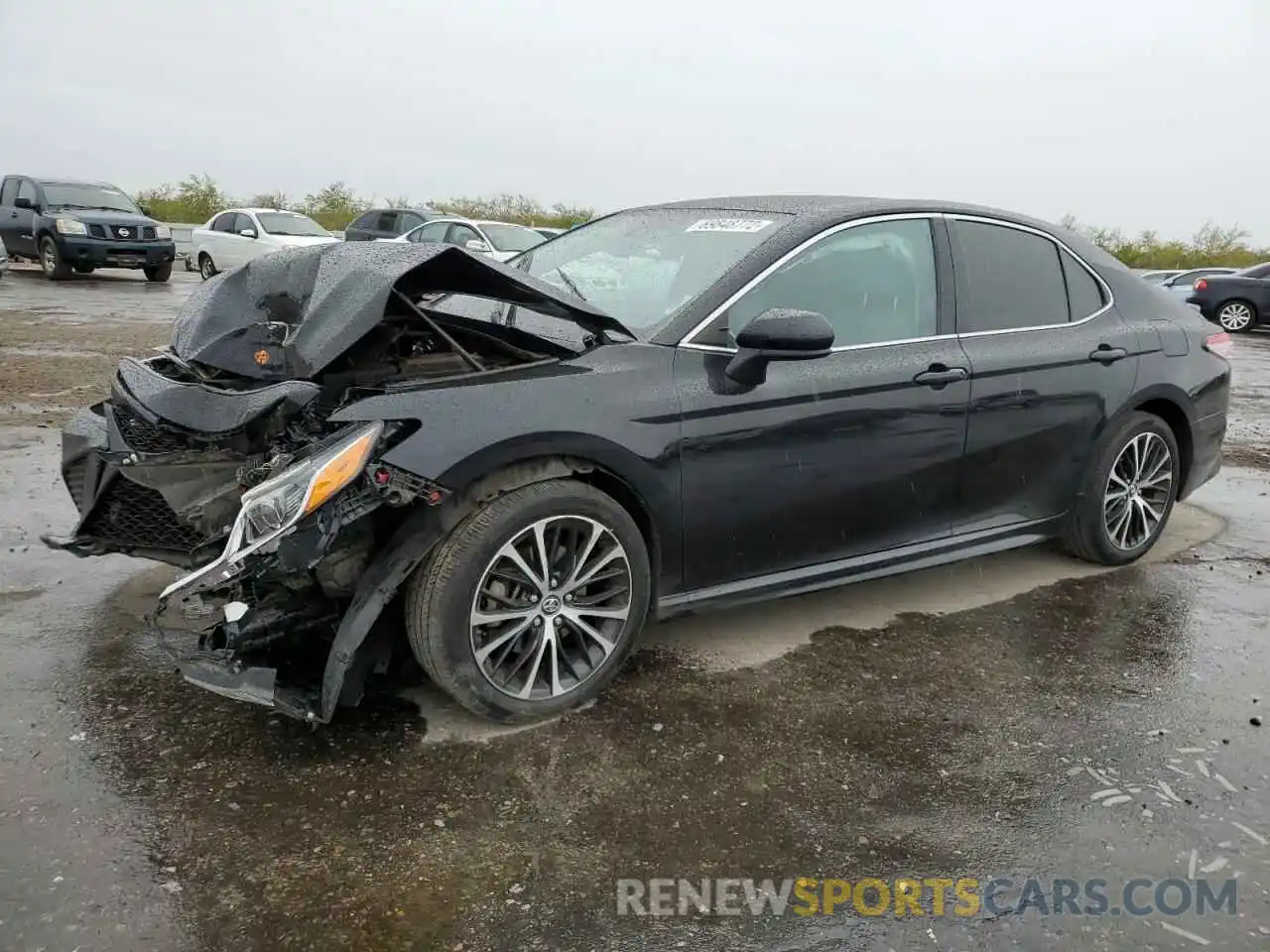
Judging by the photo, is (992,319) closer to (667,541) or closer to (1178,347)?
(1178,347)

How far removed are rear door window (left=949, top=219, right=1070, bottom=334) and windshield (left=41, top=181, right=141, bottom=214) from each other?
62.9 feet

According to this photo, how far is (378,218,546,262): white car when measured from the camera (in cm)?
1631

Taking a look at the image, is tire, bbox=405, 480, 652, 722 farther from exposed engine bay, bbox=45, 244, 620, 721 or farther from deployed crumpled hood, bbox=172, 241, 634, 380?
deployed crumpled hood, bbox=172, 241, 634, 380

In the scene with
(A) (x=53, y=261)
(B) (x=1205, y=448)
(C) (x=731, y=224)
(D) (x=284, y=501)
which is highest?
(C) (x=731, y=224)

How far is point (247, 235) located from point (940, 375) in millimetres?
18841

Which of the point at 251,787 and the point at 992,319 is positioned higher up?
the point at 992,319

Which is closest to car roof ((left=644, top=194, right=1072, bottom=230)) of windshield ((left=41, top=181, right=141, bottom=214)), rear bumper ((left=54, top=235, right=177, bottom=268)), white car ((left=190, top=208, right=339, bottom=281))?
white car ((left=190, top=208, right=339, bottom=281))

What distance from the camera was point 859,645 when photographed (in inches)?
153

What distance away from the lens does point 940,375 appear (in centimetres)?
387

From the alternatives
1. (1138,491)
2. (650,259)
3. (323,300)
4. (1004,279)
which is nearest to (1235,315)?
(1138,491)

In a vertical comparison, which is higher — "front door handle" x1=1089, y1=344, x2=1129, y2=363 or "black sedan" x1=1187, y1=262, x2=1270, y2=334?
"black sedan" x1=1187, y1=262, x2=1270, y2=334

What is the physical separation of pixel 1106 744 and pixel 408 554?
2264 millimetres

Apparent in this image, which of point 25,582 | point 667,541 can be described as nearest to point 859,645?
point 667,541

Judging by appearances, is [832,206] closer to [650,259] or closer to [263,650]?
[650,259]
